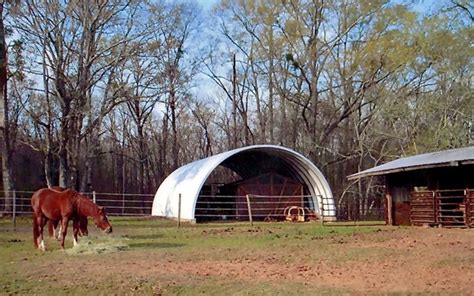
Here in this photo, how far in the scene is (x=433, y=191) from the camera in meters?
19.3

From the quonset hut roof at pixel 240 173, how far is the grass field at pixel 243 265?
338 inches

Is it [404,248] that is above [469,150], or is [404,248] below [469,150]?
below

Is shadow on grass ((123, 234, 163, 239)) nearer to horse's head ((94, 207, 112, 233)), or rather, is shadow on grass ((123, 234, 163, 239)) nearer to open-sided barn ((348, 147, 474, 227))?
horse's head ((94, 207, 112, 233))

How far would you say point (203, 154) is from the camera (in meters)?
43.6

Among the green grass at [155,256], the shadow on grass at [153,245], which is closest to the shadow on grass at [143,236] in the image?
the green grass at [155,256]

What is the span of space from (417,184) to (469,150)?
2.43 meters

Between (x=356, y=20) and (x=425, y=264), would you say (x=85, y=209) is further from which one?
(x=356, y=20)

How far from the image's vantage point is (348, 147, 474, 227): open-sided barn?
18.2 metres

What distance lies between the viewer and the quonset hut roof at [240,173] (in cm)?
2379

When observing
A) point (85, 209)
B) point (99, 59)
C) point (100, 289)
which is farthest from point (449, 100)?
point (100, 289)

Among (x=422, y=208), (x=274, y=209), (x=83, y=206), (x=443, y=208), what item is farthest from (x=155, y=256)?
(x=274, y=209)

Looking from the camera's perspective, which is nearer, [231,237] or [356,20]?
[231,237]

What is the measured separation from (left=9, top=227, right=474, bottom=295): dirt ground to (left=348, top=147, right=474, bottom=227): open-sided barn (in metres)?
5.32

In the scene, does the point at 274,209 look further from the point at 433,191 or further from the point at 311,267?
the point at 311,267
